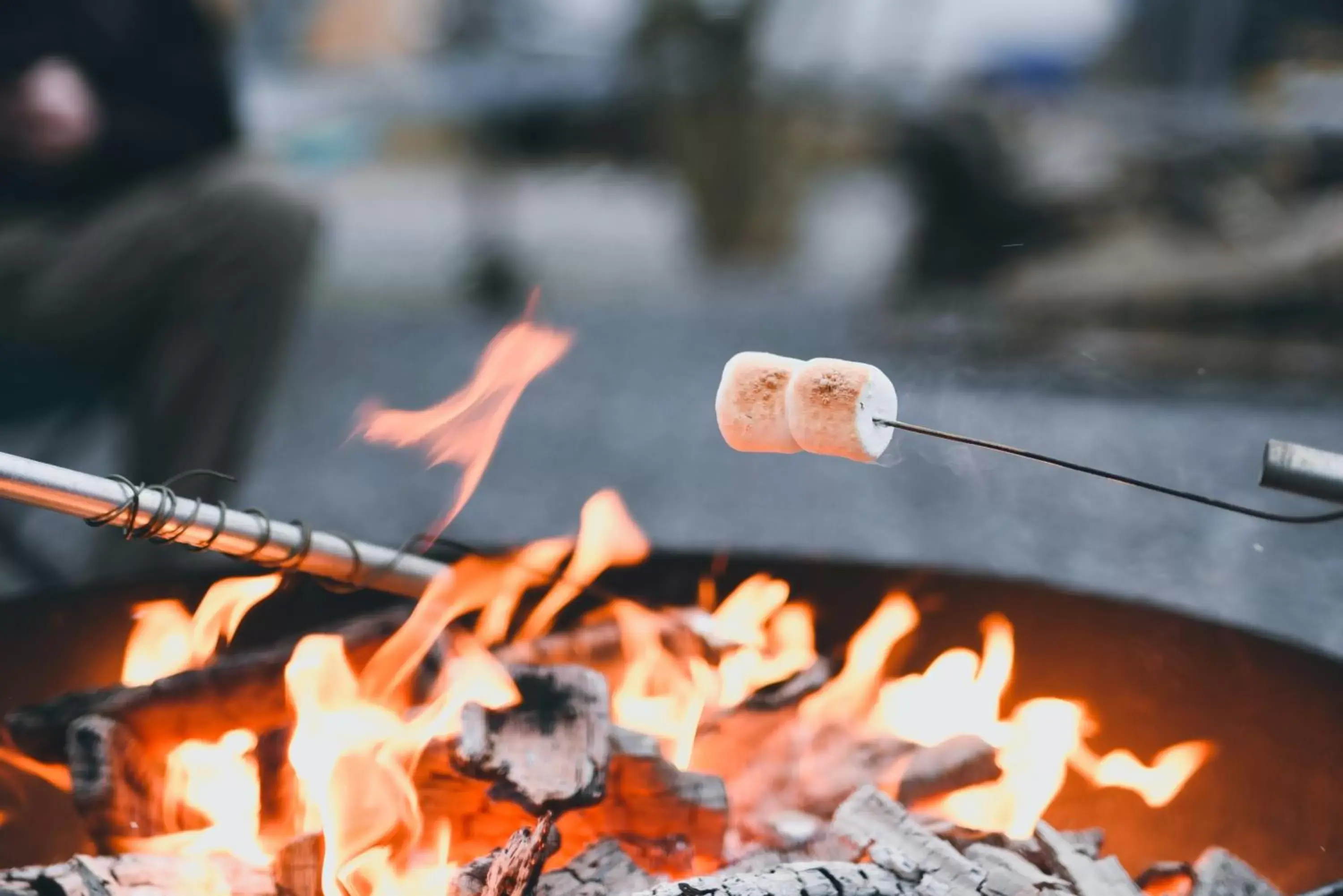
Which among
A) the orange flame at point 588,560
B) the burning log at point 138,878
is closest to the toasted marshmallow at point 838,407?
the orange flame at point 588,560

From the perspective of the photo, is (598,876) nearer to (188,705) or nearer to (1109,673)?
(188,705)

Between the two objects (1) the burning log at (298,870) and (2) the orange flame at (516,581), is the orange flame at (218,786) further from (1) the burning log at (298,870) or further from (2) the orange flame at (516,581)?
(2) the orange flame at (516,581)

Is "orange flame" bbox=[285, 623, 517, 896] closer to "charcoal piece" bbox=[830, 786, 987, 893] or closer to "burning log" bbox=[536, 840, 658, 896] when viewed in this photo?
"burning log" bbox=[536, 840, 658, 896]

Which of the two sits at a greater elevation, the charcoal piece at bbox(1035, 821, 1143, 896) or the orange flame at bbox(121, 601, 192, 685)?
the orange flame at bbox(121, 601, 192, 685)

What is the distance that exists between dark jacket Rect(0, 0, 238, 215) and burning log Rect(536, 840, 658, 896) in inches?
65.2

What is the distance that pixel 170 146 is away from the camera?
2123 mm

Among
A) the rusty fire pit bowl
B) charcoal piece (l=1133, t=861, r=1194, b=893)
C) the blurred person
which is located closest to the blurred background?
the blurred person

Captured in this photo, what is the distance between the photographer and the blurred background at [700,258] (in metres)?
2.04

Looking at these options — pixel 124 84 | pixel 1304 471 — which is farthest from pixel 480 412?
pixel 124 84

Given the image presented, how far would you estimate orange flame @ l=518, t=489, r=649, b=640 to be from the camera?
1322 millimetres

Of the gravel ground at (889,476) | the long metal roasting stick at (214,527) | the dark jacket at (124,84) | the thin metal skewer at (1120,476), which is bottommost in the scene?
the gravel ground at (889,476)

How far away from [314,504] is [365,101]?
307cm

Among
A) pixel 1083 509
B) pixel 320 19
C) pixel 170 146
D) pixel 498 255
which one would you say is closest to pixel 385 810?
pixel 170 146

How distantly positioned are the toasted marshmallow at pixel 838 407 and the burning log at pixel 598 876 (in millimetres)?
392
